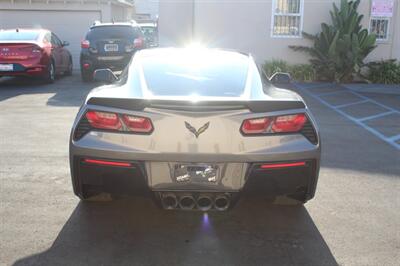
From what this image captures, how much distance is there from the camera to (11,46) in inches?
516

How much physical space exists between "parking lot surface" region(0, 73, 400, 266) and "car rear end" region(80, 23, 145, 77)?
7.47 meters

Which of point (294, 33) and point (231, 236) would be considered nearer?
point (231, 236)

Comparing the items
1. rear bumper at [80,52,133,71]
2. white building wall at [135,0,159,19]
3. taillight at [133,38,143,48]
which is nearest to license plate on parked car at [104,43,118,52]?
rear bumper at [80,52,133,71]

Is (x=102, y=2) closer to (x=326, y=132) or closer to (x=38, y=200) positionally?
(x=326, y=132)

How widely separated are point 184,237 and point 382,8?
1331 cm

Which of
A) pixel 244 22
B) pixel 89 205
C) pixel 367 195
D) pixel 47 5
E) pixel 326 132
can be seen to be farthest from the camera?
pixel 47 5

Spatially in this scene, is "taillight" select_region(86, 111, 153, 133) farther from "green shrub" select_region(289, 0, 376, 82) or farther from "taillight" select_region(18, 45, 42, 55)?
"green shrub" select_region(289, 0, 376, 82)

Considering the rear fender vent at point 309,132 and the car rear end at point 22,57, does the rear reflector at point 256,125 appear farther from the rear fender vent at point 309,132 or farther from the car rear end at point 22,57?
the car rear end at point 22,57

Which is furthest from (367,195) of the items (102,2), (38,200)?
(102,2)

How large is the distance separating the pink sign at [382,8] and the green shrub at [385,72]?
141cm

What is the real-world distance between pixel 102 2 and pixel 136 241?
57.0 ft

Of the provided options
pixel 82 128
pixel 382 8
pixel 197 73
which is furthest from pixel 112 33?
pixel 82 128

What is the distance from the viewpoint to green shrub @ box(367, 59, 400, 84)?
15156 millimetres

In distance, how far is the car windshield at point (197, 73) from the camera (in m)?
4.11
